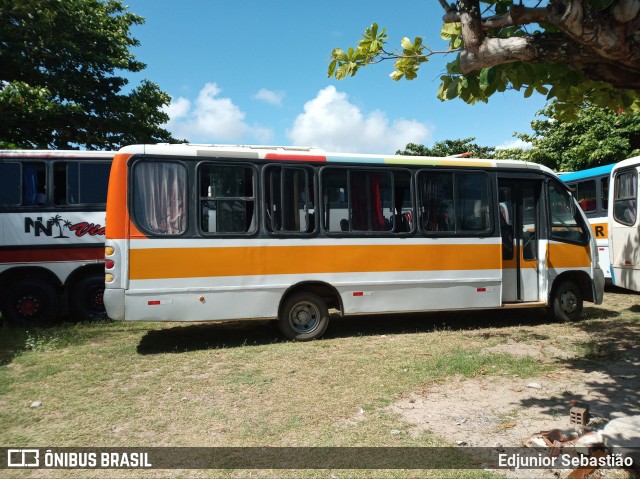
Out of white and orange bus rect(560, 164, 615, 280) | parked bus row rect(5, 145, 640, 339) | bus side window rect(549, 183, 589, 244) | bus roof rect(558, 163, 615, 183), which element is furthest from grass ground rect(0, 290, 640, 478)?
bus roof rect(558, 163, 615, 183)

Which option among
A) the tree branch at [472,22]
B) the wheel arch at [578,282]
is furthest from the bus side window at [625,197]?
the tree branch at [472,22]

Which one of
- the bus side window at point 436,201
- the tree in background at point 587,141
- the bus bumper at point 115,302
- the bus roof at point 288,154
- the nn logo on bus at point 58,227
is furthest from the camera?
the tree in background at point 587,141

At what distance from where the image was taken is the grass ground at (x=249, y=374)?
166 inches

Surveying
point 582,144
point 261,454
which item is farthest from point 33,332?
point 582,144

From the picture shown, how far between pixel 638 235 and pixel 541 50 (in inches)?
299

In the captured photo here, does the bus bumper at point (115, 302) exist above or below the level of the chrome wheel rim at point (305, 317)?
above

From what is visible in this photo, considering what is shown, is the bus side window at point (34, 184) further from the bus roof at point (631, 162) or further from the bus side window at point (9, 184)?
the bus roof at point (631, 162)

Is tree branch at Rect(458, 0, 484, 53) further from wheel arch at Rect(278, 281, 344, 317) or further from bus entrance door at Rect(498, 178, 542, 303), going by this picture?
bus entrance door at Rect(498, 178, 542, 303)

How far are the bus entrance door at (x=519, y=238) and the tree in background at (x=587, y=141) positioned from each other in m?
10.2

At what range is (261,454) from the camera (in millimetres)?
3836

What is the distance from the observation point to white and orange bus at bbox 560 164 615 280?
12.6m

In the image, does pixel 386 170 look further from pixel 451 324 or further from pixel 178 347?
pixel 178 347

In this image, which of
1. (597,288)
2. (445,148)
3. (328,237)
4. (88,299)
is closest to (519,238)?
(597,288)

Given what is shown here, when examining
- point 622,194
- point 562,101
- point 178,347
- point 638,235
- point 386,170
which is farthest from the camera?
point 622,194
